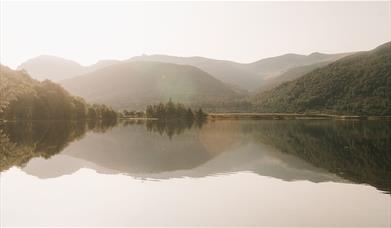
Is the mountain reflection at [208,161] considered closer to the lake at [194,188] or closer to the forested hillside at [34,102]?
the lake at [194,188]

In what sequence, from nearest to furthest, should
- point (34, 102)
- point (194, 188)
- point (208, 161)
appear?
point (194, 188), point (208, 161), point (34, 102)

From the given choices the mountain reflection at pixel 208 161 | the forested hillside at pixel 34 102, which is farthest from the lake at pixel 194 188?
the forested hillside at pixel 34 102

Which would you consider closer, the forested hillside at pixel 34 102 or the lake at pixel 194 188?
the lake at pixel 194 188

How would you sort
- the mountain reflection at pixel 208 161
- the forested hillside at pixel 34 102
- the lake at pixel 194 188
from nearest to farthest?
the lake at pixel 194 188 < the mountain reflection at pixel 208 161 < the forested hillside at pixel 34 102

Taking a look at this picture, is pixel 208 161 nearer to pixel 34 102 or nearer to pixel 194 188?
pixel 194 188

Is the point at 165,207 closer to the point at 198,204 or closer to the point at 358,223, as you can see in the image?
the point at 198,204

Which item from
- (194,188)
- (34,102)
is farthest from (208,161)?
(34,102)

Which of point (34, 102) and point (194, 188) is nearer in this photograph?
point (194, 188)

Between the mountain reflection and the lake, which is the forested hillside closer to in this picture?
the mountain reflection

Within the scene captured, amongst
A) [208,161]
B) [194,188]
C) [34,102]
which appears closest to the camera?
[194,188]

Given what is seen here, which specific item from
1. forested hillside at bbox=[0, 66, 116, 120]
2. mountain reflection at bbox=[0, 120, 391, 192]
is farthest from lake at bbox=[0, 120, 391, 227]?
forested hillside at bbox=[0, 66, 116, 120]

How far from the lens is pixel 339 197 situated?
37.2 meters

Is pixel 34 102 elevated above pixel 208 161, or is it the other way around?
pixel 34 102

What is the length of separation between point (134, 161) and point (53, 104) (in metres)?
133
